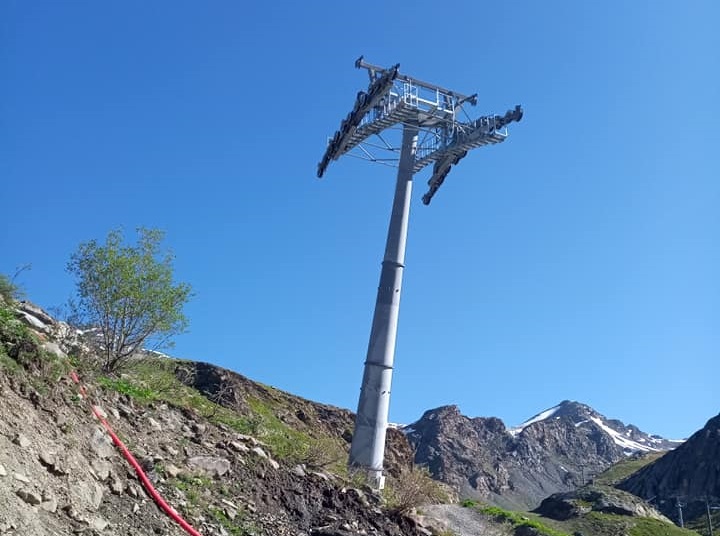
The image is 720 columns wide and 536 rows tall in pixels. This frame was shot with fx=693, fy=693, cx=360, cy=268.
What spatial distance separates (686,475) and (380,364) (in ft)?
500

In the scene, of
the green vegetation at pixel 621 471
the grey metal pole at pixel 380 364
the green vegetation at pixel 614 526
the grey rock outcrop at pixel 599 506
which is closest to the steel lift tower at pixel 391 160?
the grey metal pole at pixel 380 364

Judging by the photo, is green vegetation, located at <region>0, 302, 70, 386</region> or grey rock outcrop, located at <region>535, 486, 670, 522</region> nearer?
green vegetation, located at <region>0, 302, 70, 386</region>

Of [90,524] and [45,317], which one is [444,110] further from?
[90,524]

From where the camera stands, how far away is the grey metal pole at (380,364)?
1895cm

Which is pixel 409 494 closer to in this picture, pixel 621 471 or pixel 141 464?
pixel 141 464

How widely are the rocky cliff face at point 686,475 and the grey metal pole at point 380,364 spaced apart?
136 metres

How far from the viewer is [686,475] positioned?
488 ft

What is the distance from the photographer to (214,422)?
13812 millimetres

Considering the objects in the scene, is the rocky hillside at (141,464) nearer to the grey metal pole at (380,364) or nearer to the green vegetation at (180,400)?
the green vegetation at (180,400)

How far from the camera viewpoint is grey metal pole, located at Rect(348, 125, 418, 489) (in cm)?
1895

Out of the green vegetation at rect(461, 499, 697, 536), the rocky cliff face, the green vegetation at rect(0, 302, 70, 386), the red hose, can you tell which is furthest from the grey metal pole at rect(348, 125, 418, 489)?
the rocky cliff face

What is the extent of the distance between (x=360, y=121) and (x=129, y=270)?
10510mm

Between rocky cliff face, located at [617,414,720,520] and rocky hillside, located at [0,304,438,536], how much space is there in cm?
14208

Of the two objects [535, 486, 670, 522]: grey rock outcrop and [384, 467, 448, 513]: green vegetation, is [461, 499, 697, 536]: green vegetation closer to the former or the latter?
[535, 486, 670, 522]: grey rock outcrop
